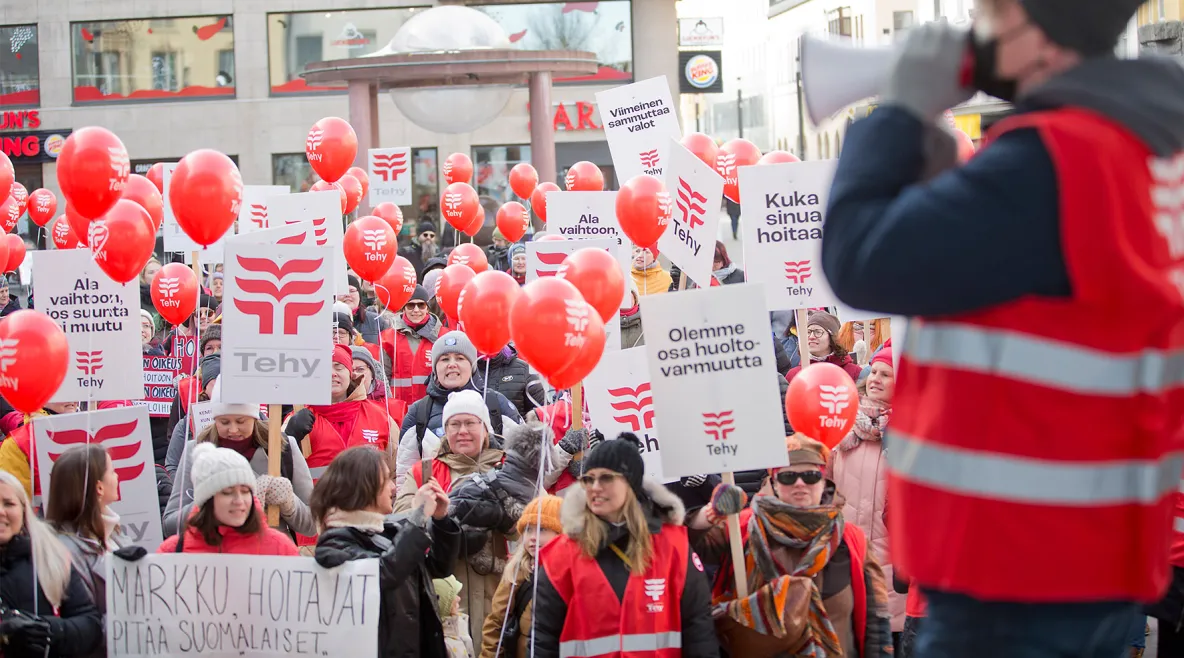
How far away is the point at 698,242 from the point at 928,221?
6.55 m

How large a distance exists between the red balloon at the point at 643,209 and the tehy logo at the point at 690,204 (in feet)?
3.44

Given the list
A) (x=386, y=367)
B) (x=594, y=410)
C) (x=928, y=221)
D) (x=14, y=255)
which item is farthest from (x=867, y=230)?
(x=14, y=255)

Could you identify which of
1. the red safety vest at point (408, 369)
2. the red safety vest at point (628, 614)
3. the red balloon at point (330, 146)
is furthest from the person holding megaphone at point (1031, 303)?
the red balloon at point (330, 146)

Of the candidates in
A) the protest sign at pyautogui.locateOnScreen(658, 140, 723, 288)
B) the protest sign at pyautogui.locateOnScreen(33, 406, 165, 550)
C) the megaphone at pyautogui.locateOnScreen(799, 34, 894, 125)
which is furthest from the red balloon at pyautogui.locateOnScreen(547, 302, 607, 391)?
the megaphone at pyautogui.locateOnScreen(799, 34, 894, 125)

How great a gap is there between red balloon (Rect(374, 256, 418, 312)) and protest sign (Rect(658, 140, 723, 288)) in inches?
138

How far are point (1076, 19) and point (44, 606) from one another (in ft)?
14.7

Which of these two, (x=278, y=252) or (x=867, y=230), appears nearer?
(x=867, y=230)

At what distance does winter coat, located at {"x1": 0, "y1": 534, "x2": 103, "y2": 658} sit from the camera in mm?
5047

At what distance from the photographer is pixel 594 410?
6777 mm

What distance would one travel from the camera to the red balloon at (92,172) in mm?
8602

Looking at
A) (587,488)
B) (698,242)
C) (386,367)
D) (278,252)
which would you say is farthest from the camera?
(386,367)

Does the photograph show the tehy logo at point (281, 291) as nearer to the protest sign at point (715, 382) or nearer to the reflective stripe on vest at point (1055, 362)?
the protest sign at point (715, 382)

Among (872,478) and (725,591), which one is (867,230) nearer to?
(725,591)

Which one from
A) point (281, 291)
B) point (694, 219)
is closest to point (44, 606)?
point (281, 291)
